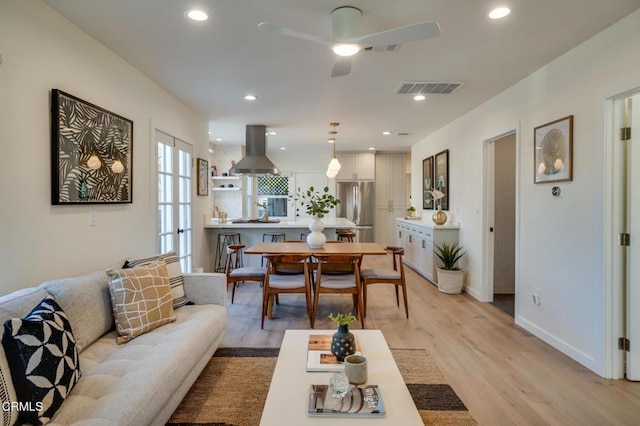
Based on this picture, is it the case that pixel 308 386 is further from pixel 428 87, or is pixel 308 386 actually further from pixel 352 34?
pixel 428 87

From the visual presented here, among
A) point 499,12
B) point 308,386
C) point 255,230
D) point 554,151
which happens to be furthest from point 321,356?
point 255,230

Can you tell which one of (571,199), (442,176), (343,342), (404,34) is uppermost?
(404,34)

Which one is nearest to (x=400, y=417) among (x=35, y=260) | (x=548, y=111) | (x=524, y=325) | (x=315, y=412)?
(x=315, y=412)

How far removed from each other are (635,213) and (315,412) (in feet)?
8.39

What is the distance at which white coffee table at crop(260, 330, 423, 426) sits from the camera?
4.43ft

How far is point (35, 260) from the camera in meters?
2.14

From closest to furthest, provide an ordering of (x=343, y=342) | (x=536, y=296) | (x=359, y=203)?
1. (x=343, y=342)
2. (x=536, y=296)
3. (x=359, y=203)

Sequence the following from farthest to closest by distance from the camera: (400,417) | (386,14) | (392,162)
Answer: (392,162)
(386,14)
(400,417)

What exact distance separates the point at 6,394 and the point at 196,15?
2222mm

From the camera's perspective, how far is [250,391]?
231 centimetres

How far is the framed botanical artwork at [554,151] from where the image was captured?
111 inches

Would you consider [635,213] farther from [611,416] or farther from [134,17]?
[134,17]

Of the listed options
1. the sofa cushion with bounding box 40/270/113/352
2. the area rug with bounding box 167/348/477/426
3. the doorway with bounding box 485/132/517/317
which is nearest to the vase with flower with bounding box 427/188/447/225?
the doorway with bounding box 485/132/517/317

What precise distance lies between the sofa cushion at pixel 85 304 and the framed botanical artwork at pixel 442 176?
486 cm
